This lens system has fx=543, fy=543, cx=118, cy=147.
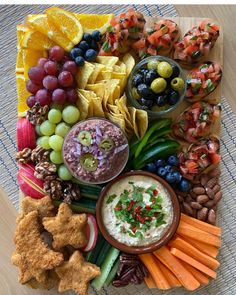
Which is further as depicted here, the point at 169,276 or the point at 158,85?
Answer: the point at 169,276

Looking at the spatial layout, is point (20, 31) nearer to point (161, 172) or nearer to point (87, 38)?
point (87, 38)

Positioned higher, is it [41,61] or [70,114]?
[41,61]

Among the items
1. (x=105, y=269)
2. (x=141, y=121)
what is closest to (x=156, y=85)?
(x=141, y=121)

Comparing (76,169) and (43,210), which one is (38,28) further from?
(43,210)

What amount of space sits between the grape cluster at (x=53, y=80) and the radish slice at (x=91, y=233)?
44 centimetres

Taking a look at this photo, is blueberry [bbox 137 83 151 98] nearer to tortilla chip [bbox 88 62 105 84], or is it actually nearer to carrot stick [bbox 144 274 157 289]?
tortilla chip [bbox 88 62 105 84]

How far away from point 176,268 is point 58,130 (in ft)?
2.13

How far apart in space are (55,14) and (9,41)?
24cm

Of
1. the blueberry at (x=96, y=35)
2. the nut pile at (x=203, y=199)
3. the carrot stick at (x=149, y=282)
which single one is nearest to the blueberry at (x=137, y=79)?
the blueberry at (x=96, y=35)

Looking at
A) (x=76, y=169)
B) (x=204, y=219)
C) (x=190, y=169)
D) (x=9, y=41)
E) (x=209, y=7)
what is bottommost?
(x=204, y=219)

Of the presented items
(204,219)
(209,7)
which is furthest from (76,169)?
(209,7)

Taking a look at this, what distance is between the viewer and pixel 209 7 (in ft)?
6.68

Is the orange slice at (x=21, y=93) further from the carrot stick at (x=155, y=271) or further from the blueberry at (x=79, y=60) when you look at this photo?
the carrot stick at (x=155, y=271)

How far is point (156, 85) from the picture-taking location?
186 centimetres
